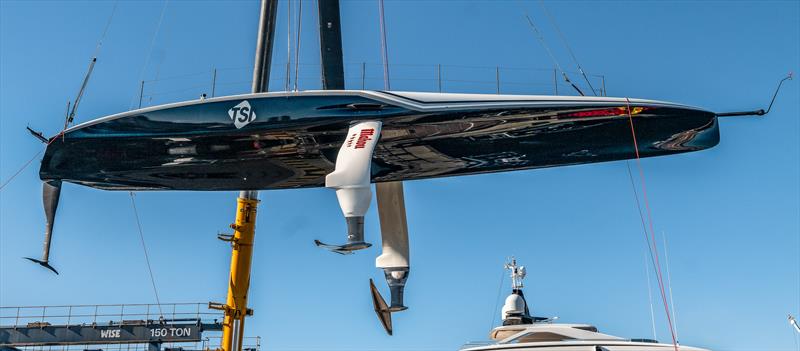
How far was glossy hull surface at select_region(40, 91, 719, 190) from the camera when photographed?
14.5 meters

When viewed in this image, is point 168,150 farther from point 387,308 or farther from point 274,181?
point 387,308

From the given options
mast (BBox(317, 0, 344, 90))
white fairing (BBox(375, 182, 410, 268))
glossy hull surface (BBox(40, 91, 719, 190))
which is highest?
mast (BBox(317, 0, 344, 90))

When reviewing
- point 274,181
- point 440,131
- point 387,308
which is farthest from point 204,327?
point 440,131

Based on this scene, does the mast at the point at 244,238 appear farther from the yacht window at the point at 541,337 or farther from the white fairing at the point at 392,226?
the yacht window at the point at 541,337

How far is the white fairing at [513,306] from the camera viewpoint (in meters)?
17.1

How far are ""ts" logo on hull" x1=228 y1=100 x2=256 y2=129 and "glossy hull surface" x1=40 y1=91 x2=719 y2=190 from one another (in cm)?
3

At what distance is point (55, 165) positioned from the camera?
16.5m

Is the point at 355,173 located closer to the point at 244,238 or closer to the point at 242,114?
the point at 242,114

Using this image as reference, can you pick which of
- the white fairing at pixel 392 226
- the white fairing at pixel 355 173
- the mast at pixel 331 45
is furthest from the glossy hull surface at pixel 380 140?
the mast at pixel 331 45

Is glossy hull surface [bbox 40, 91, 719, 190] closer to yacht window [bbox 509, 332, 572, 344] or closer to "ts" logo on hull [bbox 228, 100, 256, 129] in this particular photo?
"ts" logo on hull [bbox 228, 100, 256, 129]

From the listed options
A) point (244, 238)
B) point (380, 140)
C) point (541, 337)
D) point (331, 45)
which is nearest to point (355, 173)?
point (380, 140)

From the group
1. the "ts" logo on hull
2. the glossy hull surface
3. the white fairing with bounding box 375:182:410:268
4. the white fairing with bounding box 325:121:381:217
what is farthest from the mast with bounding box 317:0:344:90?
the white fairing with bounding box 325:121:381:217

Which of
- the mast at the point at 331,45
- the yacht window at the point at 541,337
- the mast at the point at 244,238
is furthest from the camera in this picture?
the mast at the point at 244,238

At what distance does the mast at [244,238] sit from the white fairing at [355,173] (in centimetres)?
618
